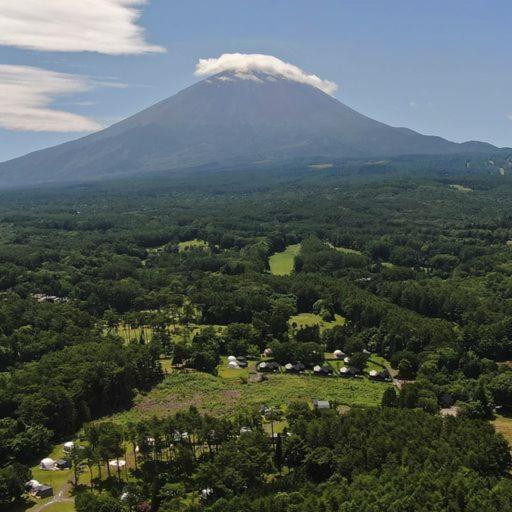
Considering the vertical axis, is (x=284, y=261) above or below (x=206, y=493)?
above

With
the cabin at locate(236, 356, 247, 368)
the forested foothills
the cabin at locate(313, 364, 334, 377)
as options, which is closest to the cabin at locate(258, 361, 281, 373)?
the forested foothills

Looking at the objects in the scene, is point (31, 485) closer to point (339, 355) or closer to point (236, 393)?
point (236, 393)

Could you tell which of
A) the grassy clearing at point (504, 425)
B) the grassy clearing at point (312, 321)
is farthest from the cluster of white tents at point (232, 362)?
the grassy clearing at point (504, 425)

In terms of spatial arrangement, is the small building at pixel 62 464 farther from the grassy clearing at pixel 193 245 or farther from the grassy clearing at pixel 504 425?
the grassy clearing at pixel 193 245

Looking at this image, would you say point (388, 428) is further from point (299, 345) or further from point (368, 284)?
point (368, 284)

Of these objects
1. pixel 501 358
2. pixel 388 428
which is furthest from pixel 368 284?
pixel 388 428

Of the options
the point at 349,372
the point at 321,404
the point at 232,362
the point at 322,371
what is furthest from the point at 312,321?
the point at 321,404
